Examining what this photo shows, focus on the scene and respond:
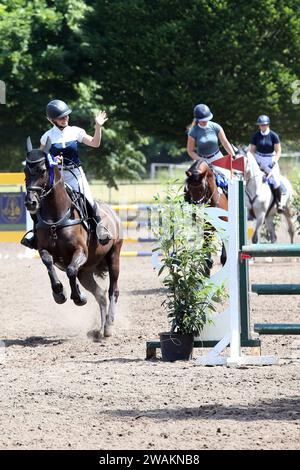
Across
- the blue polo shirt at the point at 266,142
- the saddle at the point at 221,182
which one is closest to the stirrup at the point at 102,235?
the saddle at the point at 221,182

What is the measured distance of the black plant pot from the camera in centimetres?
874

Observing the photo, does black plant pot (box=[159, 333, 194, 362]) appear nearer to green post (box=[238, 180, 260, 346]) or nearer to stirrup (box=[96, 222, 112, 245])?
green post (box=[238, 180, 260, 346])

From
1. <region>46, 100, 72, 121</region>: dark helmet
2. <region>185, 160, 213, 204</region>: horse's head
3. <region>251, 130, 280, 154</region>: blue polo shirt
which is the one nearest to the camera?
<region>46, 100, 72, 121</region>: dark helmet

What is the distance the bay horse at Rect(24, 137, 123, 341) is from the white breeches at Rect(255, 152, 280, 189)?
756 centimetres

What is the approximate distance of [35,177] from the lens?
32.8 feet

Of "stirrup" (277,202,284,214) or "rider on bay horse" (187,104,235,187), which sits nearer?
"rider on bay horse" (187,104,235,187)

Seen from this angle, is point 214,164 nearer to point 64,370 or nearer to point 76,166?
point 76,166

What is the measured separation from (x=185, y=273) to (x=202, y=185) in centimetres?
389

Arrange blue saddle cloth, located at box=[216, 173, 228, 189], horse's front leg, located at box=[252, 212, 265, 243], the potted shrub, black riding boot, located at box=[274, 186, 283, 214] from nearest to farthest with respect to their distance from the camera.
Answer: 1. the potted shrub
2. blue saddle cloth, located at box=[216, 173, 228, 189]
3. horse's front leg, located at box=[252, 212, 265, 243]
4. black riding boot, located at box=[274, 186, 283, 214]

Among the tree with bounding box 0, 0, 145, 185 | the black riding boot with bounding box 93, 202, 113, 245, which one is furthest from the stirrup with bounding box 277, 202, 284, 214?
the tree with bounding box 0, 0, 145, 185

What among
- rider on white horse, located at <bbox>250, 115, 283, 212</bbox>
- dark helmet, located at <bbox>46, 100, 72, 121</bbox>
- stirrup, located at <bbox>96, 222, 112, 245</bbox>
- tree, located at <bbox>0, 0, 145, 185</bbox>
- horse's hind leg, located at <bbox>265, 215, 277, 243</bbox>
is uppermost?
tree, located at <bbox>0, 0, 145, 185</bbox>

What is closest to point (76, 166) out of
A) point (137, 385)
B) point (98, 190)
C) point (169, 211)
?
point (169, 211)

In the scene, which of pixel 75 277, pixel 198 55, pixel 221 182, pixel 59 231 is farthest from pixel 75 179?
pixel 198 55

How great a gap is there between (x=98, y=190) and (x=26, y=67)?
9531 millimetres
